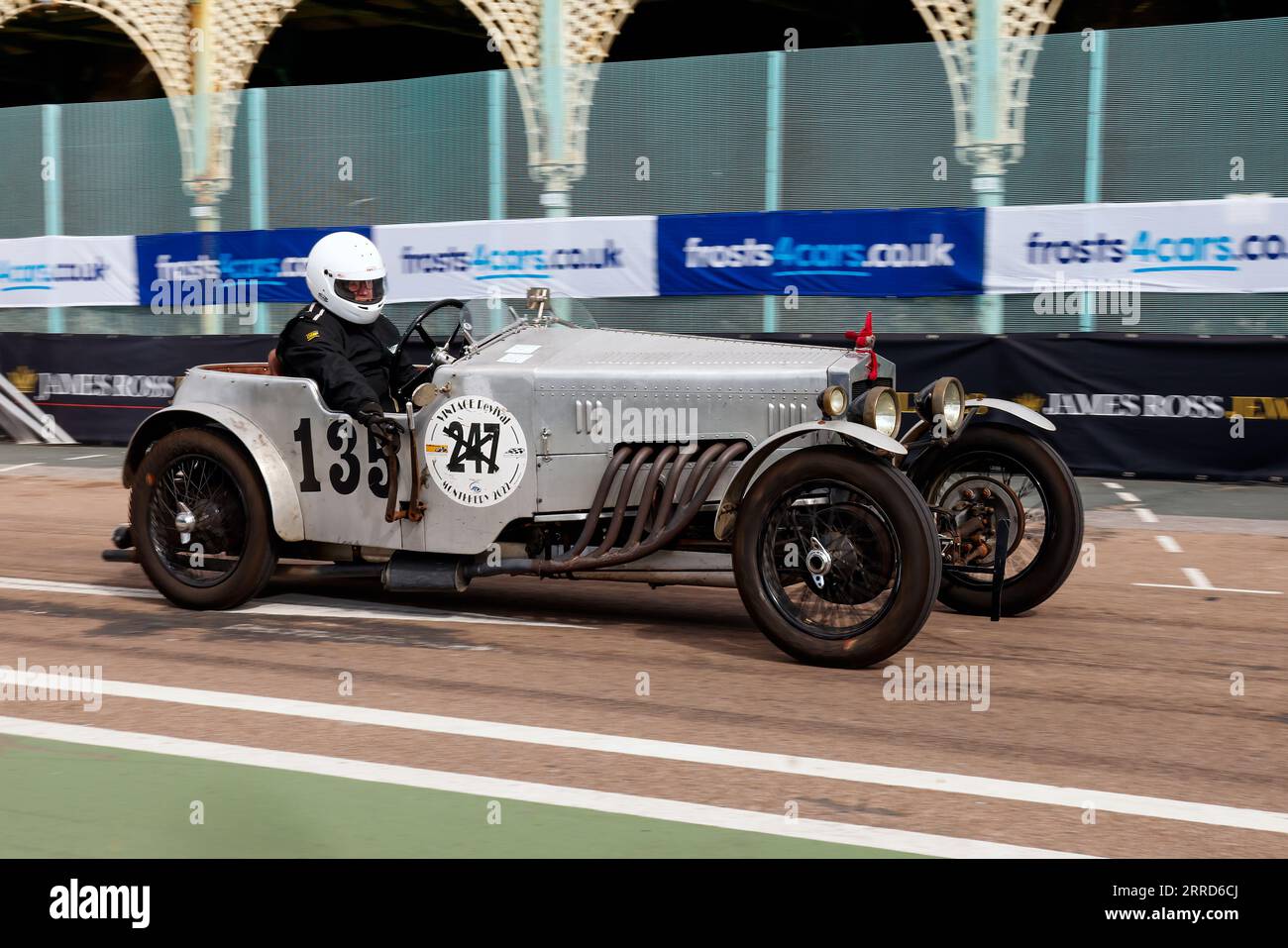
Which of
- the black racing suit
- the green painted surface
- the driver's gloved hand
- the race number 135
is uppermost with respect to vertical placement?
the black racing suit

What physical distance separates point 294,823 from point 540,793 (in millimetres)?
A: 745

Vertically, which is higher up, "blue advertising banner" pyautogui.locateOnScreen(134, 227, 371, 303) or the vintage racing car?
"blue advertising banner" pyautogui.locateOnScreen(134, 227, 371, 303)

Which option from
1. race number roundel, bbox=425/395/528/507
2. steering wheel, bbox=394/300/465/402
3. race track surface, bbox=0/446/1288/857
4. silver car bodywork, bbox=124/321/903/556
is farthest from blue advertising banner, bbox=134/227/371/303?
race number roundel, bbox=425/395/528/507

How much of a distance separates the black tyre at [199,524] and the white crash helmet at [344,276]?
873 millimetres

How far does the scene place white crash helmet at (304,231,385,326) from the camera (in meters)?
7.42

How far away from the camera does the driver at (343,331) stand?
7.28m

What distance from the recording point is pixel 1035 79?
556 inches

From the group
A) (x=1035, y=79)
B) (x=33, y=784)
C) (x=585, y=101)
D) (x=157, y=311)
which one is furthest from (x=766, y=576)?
(x=157, y=311)

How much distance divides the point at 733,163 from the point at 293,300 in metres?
5.37

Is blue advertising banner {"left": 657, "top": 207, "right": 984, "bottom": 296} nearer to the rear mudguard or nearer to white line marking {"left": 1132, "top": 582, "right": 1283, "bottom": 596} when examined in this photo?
white line marking {"left": 1132, "top": 582, "right": 1283, "bottom": 596}

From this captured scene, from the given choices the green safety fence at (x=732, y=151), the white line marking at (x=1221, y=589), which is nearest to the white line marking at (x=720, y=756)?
the white line marking at (x=1221, y=589)

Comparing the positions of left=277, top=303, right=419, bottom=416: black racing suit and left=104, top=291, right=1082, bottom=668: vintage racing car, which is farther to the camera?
left=277, top=303, right=419, bottom=416: black racing suit

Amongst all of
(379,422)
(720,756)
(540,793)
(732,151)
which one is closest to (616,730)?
(720,756)

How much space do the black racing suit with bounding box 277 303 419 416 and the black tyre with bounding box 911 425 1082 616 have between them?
8.86 feet
